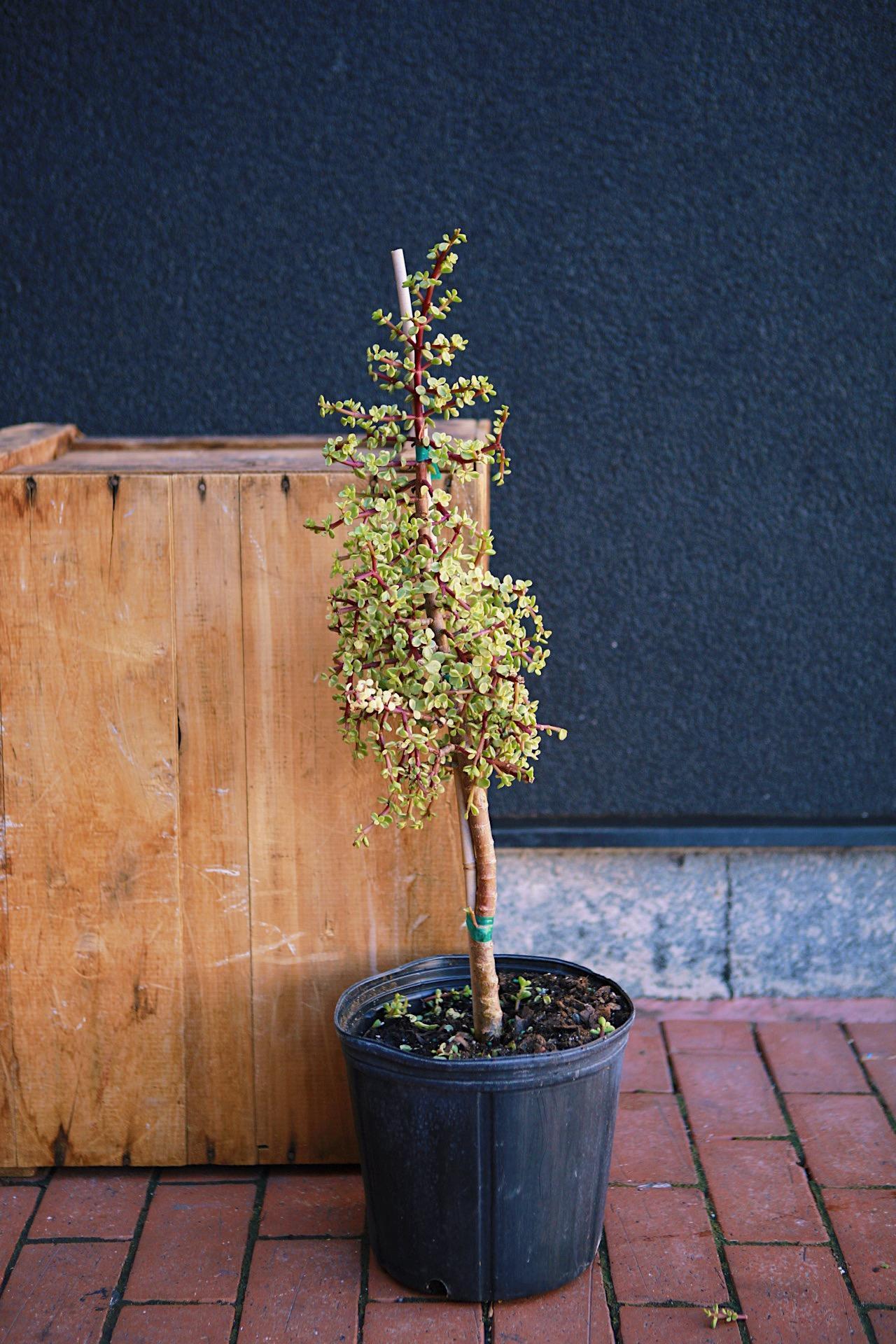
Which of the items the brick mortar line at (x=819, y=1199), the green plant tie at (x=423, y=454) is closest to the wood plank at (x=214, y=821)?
the green plant tie at (x=423, y=454)

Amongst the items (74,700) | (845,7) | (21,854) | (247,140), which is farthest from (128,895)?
(845,7)

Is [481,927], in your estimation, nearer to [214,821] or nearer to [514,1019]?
[514,1019]

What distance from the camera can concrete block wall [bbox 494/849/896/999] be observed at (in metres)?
3.03

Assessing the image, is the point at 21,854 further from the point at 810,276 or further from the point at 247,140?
the point at 810,276

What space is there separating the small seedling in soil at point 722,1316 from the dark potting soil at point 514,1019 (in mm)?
479

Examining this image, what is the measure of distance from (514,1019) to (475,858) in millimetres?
309

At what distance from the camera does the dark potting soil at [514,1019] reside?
1.99m

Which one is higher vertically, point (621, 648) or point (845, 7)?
point (845, 7)

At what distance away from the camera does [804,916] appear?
3043mm

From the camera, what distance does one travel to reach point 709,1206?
2252 millimetres

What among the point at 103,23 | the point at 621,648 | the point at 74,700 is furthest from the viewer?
the point at 621,648

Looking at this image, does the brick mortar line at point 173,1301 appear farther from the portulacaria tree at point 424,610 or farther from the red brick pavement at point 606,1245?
the portulacaria tree at point 424,610

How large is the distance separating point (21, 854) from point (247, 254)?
1.52 meters

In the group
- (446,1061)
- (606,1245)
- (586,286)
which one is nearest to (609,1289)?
(606,1245)
